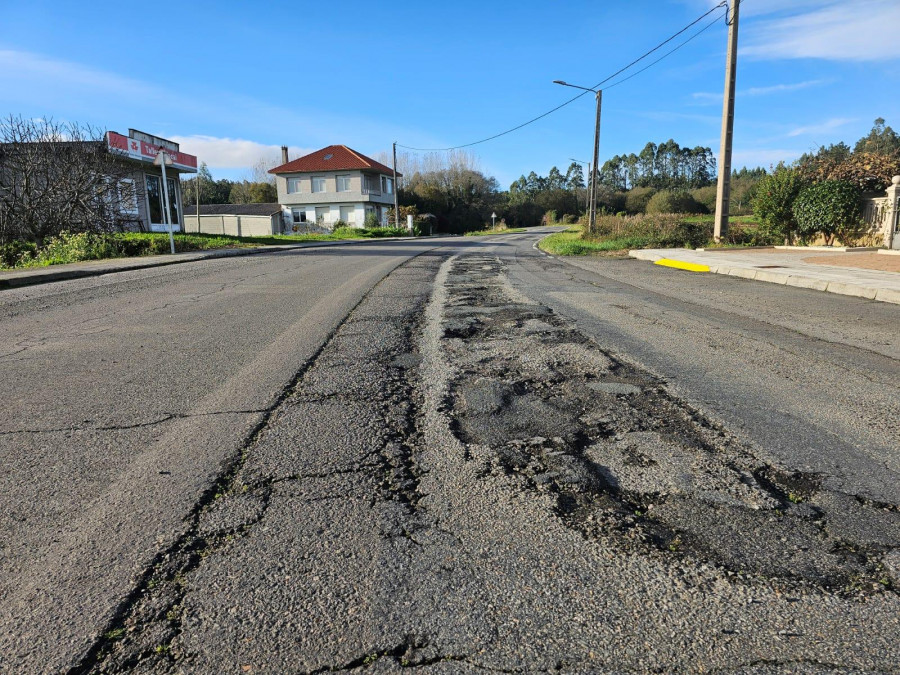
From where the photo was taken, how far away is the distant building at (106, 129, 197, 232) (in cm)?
2539

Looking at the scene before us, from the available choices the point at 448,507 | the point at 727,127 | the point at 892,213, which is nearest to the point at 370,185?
the point at 727,127

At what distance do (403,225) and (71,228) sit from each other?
42.7 metres

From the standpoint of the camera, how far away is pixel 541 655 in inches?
69.2

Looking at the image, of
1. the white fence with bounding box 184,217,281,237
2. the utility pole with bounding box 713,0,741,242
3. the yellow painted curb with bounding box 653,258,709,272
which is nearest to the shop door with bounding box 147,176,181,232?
the yellow painted curb with bounding box 653,258,709,272

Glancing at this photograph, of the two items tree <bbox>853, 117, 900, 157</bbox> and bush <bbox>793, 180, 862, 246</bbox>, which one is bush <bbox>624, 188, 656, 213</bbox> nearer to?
tree <bbox>853, 117, 900, 157</bbox>

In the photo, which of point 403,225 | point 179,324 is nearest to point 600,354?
point 179,324

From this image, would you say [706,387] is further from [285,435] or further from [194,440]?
[194,440]

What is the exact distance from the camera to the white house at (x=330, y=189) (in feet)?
192

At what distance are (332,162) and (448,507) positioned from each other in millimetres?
61277

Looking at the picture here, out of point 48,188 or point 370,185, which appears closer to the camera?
point 48,188

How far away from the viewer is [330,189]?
59625 mm

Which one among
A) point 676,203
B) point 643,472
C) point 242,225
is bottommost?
point 643,472

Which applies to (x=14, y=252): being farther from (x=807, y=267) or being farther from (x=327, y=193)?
(x=327, y=193)

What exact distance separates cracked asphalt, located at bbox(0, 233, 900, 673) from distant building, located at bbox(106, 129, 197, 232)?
75.4 feet
